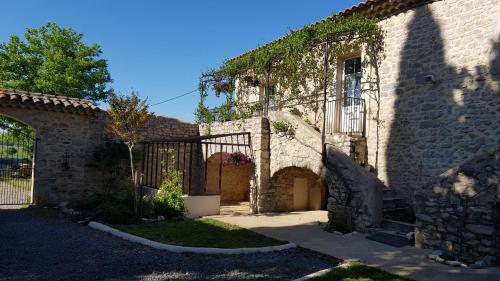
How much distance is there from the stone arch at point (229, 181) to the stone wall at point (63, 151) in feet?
14.5

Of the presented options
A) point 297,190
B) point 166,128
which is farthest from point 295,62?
point 166,128

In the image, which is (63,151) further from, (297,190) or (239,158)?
(297,190)

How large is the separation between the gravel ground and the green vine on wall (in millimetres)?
Result: 5870

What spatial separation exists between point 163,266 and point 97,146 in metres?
7.53

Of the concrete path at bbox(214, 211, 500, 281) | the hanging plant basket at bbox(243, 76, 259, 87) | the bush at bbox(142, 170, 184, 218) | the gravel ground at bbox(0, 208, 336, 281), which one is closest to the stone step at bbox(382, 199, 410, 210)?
the concrete path at bbox(214, 211, 500, 281)

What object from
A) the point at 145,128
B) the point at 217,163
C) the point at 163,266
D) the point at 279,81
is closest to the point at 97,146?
the point at 145,128

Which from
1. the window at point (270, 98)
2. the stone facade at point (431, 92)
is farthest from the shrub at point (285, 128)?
the window at point (270, 98)

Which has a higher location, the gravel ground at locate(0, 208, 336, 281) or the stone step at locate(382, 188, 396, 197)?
the stone step at locate(382, 188, 396, 197)

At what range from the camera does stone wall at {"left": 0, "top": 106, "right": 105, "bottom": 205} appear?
35.6 ft

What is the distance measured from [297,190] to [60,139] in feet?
24.3

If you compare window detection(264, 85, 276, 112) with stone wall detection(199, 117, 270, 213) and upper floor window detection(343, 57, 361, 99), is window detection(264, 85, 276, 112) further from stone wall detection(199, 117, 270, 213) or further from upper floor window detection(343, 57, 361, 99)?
upper floor window detection(343, 57, 361, 99)

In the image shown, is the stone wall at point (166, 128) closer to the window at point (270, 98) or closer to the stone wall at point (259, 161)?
the window at point (270, 98)

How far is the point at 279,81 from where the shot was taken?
1313cm

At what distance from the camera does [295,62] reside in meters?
12.2
